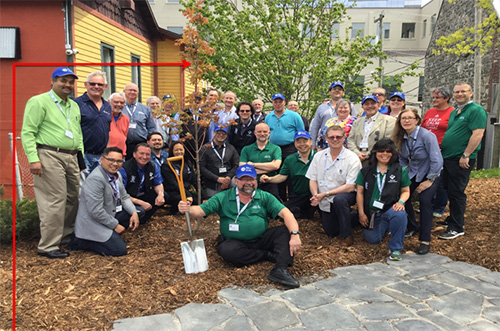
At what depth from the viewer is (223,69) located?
13.1m

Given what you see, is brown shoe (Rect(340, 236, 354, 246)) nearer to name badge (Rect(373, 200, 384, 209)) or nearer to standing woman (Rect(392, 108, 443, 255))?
name badge (Rect(373, 200, 384, 209))

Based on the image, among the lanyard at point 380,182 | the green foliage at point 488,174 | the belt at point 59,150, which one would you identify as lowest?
the green foliage at point 488,174

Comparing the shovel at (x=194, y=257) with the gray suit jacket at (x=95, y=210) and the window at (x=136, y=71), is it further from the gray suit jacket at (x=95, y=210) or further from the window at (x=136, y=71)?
the window at (x=136, y=71)

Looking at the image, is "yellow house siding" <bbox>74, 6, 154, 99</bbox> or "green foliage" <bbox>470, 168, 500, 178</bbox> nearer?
"yellow house siding" <bbox>74, 6, 154, 99</bbox>

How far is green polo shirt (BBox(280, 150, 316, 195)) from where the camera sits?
254 inches

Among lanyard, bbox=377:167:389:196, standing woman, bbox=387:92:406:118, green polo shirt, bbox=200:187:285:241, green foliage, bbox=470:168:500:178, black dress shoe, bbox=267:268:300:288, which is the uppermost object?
standing woman, bbox=387:92:406:118

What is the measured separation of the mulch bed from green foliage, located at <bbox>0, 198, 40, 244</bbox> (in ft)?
0.71

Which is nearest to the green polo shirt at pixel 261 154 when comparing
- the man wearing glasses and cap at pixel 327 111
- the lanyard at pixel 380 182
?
the man wearing glasses and cap at pixel 327 111

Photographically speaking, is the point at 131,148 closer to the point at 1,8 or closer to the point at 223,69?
the point at 1,8

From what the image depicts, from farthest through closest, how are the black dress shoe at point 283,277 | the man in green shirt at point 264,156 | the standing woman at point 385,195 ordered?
the man in green shirt at point 264,156 → the standing woman at point 385,195 → the black dress shoe at point 283,277

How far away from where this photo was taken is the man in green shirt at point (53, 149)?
471 centimetres

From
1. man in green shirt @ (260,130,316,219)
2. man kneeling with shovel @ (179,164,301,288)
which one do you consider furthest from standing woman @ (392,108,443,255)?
man kneeling with shovel @ (179,164,301,288)

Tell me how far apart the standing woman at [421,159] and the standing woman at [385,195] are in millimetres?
316

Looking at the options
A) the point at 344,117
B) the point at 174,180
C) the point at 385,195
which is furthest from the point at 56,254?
the point at 344,117
